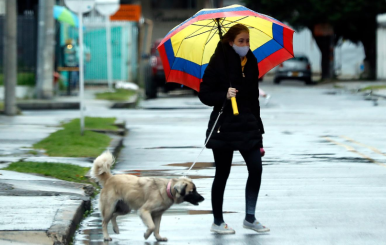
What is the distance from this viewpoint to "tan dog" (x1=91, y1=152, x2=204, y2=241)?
625 centimetres

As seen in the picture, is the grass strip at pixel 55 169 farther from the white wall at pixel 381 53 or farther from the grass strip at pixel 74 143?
the white wall at pixel 381 53

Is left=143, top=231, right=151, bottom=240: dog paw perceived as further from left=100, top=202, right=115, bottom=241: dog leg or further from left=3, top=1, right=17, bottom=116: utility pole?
left=3, top=1, right=17, bottom=116: utility pole

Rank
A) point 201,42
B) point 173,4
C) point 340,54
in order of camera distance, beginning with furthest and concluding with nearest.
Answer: point 340,54 → point 173,4 → point 201,42

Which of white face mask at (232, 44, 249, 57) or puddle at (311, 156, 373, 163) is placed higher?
white face mask at (232, 44, 249, 57)

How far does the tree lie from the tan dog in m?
32.3

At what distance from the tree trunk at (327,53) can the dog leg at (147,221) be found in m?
36.2

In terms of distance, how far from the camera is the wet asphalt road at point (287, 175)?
22.4 ft

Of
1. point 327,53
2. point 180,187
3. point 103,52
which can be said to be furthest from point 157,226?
point 327,53

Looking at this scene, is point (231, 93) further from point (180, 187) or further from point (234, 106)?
point (180, 187)

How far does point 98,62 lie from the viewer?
3288cm

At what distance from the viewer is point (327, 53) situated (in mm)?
41875

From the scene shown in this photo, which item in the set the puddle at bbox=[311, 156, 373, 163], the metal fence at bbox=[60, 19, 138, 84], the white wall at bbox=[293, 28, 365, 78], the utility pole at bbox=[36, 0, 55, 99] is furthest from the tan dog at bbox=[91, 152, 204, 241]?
the white wall at bbox=[293, 28, 365, 78]

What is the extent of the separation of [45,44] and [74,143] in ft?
36.6

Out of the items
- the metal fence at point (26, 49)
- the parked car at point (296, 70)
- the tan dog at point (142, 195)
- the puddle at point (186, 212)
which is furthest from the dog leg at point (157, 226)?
the parked car at point (296, 70)
